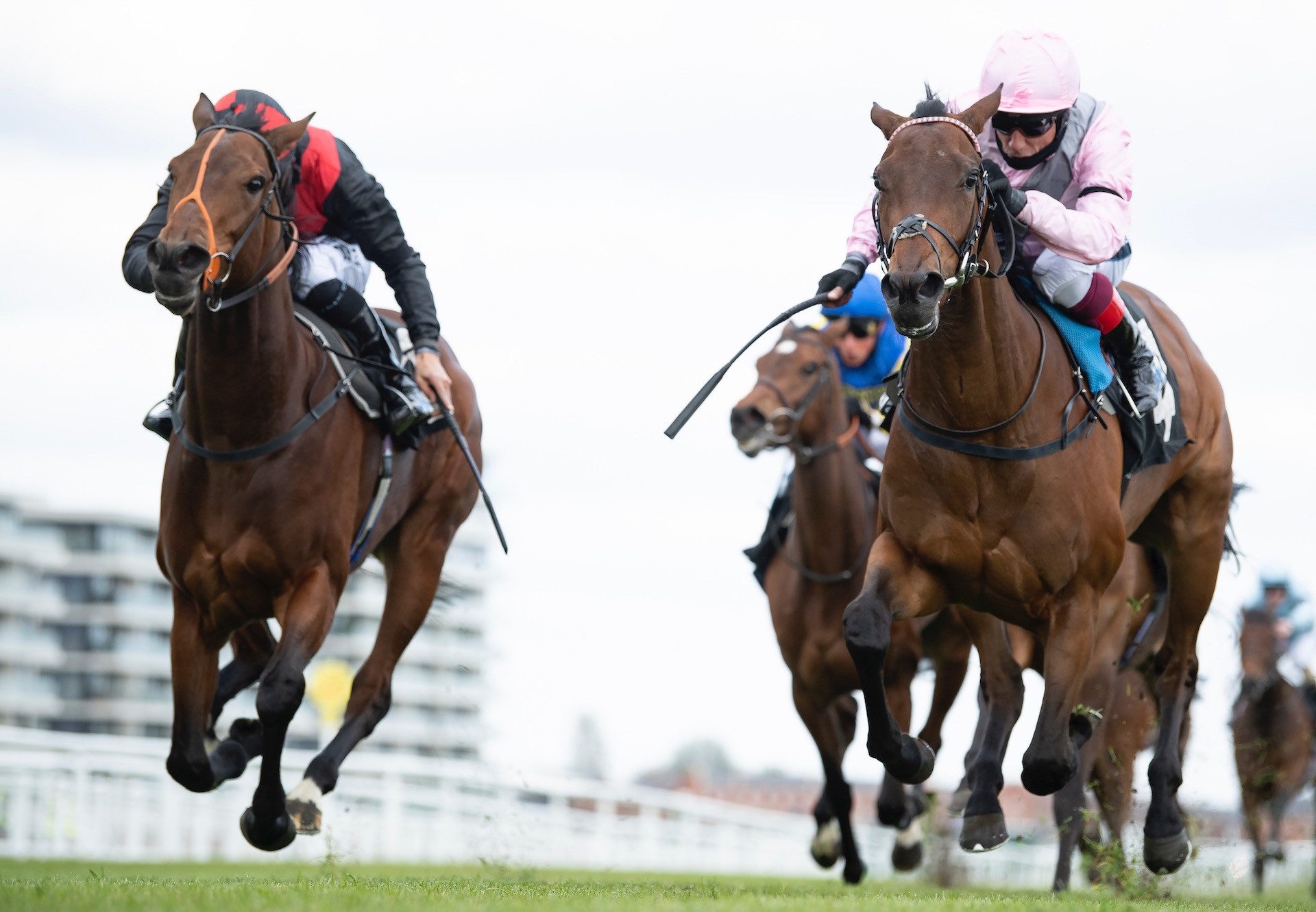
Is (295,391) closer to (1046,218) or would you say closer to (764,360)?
(1046,218)

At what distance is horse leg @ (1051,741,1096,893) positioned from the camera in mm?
8812

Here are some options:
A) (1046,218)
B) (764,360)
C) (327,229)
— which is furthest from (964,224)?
(764,360)

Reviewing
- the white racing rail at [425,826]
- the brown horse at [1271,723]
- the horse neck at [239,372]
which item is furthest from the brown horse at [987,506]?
the brown horse at [1271,723]

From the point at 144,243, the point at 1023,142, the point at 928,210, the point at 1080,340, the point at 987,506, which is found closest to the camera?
the point at 928,210

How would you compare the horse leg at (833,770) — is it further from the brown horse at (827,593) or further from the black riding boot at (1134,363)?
the black riding boot at (1134,363)

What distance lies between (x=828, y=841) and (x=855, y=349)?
9.43 ft

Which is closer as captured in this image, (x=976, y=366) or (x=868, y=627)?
(x=868, y=627)

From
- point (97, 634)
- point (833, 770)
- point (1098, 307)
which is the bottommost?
point (833, 770)

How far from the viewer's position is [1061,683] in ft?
19.6

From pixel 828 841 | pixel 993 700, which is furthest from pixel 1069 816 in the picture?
pixel 993 700

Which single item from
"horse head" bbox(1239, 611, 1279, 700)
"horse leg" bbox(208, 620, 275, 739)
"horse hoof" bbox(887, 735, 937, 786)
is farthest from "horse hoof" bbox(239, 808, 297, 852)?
"horse head" bbox(1239, 611, 1279, 700)

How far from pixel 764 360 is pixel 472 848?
6.39 m

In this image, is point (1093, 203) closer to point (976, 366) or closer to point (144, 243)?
point (976, 366)

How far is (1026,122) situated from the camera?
632 cm
